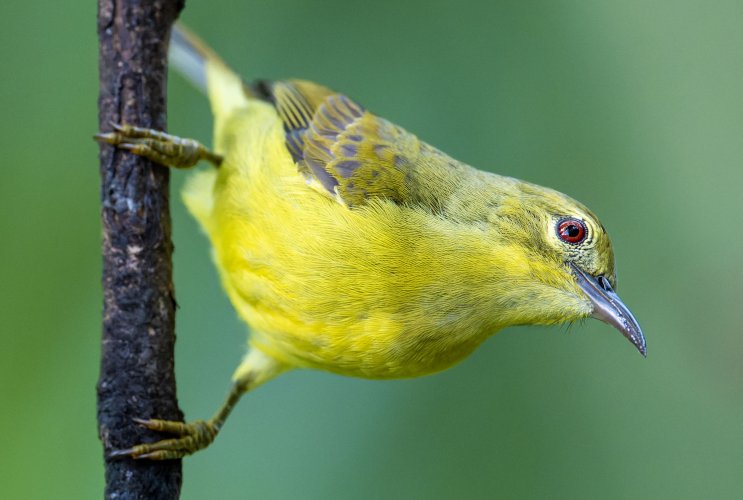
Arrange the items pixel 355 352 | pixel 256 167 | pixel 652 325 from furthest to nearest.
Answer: pixel 652 325
pixel 256 167
pixel 355 352

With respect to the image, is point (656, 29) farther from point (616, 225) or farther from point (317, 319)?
point (317, 319)

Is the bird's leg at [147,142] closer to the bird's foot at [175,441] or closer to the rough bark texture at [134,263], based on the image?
the rough bark texture at [134,263]

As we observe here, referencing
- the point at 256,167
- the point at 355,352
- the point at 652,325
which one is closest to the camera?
the point at 355,352

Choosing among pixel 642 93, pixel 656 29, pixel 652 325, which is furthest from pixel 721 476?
pixel 656 29

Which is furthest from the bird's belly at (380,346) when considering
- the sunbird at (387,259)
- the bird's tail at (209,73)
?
the bird's tail at (209,73)

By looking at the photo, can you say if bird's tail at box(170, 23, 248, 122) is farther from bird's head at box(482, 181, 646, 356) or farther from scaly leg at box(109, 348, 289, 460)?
bird's head at box(482, 181, 646, 356)

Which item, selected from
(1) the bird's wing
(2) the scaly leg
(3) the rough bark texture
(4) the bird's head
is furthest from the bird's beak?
(3) the rough bark texture

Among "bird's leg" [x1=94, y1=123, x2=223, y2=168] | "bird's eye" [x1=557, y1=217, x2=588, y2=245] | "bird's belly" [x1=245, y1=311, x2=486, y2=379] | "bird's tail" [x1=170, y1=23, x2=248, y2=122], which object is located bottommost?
"bird's belly" [x1=245, y1=311, x2=486, y2=379]
